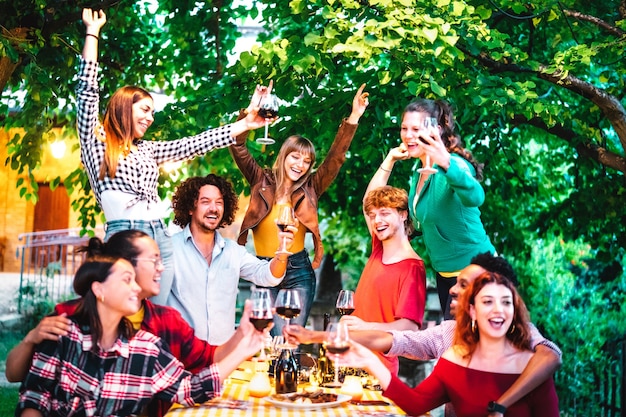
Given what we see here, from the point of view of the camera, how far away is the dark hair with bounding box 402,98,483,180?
3.79 meters

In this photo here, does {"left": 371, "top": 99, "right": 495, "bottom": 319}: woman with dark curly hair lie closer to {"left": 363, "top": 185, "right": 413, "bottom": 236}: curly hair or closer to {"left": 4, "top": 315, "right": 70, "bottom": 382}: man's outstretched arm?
{"left": 363, "top": 185, "right": 413, "bottom": 236}: curly hair

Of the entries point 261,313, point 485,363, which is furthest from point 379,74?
point 261,313

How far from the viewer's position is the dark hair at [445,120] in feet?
12.5

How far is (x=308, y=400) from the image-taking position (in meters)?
2.81

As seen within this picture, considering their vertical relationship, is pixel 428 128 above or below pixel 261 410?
above

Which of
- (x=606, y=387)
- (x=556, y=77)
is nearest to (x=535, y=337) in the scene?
(x=556, y=77)

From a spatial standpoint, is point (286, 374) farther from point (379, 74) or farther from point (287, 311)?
point (379, 74)

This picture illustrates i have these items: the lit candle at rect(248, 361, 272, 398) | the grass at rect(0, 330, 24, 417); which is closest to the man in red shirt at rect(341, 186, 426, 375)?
the lit candle at rect(248, 361, 272, 398)

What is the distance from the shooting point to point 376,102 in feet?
20.7

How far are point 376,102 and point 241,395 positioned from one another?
371 centimetres

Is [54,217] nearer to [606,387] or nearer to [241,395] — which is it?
[606,387]

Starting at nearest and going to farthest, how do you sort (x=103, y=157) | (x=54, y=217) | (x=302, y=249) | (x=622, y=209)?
1. (x=103, y=157)
2. (x=302, y=249)
3. (x=622, y=209)
4. (x=54, y=217)

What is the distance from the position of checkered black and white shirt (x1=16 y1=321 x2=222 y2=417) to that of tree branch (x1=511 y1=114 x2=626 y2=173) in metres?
4.92

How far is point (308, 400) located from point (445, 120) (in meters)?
1.60
